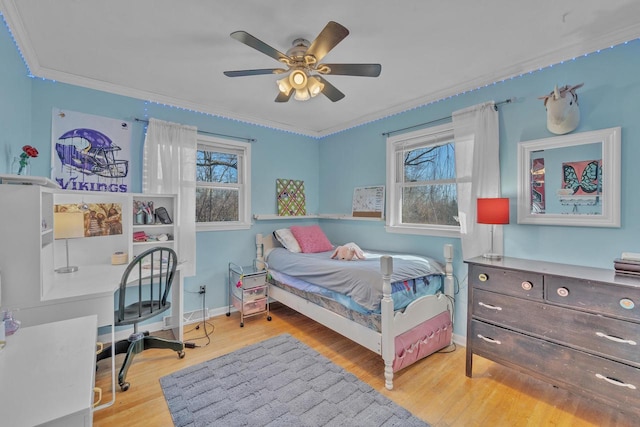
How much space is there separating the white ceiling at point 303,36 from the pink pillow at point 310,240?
1752 mm

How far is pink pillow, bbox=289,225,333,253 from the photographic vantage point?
348cm

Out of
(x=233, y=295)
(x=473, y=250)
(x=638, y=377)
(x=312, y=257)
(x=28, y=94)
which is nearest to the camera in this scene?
(x=638, y=377)

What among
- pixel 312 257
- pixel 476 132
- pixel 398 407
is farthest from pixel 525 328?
pixel 312 257

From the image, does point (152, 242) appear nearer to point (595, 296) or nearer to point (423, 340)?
point (423, 340)

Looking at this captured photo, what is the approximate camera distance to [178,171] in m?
3.03

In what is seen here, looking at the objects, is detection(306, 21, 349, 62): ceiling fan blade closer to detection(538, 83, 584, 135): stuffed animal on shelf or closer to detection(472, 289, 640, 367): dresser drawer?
detection(538, 83, 584, 135): stuffed animal on shelf

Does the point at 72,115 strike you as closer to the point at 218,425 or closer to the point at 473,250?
the point at 218,425

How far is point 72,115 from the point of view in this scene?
2576mm

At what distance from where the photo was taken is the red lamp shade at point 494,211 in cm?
218

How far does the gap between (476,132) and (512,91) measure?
1.36 feet

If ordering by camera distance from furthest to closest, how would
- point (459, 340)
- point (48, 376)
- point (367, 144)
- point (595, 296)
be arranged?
point (367, 144) < point (459, 340) < point (595, 296) < point (48, 376)

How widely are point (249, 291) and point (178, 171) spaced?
1.55m

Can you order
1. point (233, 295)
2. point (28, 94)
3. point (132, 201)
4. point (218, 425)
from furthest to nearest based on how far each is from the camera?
point (233, 295)
point (132, 201)
point (28, 94)
point (218, 425)

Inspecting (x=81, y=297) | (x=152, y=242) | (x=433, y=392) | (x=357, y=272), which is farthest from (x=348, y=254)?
(x=81, y=297)
